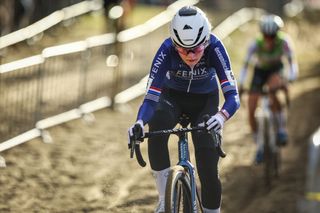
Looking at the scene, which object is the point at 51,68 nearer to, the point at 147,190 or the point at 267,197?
the point at 147,190

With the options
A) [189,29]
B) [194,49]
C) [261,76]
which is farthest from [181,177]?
[261,76]

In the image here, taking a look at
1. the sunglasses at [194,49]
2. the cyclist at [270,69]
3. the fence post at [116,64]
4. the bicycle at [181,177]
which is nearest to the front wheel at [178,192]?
the bicycle at [181,177]

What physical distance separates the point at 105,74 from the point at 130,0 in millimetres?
6579

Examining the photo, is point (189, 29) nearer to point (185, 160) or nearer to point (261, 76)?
point (185, 160)

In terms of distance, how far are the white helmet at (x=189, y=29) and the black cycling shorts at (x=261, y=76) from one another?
182 inches

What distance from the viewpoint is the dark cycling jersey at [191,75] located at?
21.2ft

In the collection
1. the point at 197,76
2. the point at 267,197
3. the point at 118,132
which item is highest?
the point at 118,132

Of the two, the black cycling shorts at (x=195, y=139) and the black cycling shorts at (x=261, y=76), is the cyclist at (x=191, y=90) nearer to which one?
the black cycling shorts at (x=195, y=139)

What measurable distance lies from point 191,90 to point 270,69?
450 centimetres

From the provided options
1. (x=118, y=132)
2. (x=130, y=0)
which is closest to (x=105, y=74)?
(x=118, y=132)

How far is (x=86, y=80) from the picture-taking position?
1353 centimetres

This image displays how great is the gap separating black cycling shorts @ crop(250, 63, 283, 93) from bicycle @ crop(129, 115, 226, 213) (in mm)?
4327

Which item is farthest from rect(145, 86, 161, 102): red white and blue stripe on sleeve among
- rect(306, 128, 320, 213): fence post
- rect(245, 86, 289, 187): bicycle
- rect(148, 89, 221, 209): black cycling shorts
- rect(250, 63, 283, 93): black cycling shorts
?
rect(250, 63, 283, 93): black cycling shorts

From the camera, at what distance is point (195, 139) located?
6.57m
